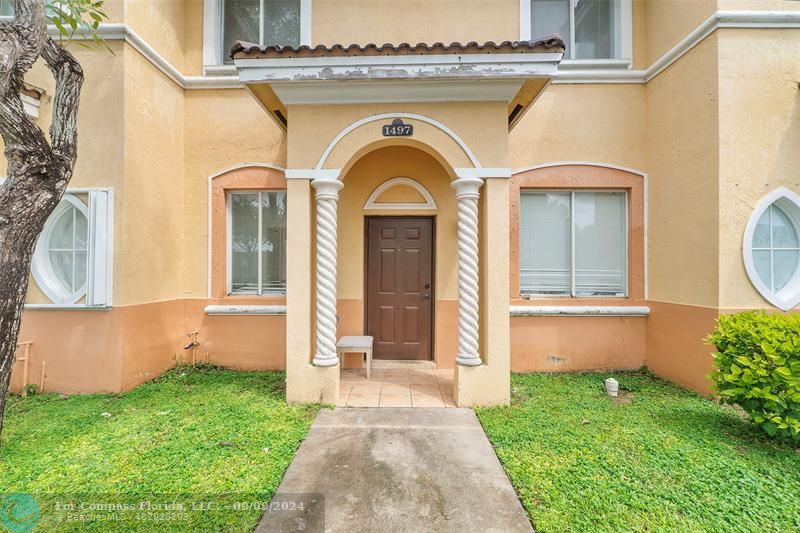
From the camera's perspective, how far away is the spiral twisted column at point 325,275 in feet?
14.7

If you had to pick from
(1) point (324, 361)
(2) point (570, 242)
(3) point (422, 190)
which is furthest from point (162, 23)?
(2) point (570, 242)

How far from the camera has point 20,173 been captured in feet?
9.96

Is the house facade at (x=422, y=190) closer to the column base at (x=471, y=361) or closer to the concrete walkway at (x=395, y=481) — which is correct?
the column base at (x=471, y=361)

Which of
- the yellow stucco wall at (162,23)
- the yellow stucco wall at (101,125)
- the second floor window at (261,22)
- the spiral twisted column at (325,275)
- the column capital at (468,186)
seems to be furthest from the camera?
the second floor window at (261,22)

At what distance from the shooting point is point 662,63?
18.1 feet

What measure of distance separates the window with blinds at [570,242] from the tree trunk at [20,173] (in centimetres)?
590

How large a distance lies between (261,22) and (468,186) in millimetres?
5007

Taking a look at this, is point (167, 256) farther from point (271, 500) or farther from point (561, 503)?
point (561, 503)

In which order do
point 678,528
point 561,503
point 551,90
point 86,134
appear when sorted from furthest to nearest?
point 551,90
point 86,134
point 561,503
point 678,528

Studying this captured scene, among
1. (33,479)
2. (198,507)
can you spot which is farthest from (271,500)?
(33,479)

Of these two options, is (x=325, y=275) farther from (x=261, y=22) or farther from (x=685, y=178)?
(x=685, y=178)

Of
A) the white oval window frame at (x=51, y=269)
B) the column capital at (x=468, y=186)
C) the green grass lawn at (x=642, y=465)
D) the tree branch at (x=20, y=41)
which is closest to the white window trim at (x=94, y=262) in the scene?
the white oval window frame at (x=51, y=269)

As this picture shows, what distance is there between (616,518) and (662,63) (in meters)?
6.25

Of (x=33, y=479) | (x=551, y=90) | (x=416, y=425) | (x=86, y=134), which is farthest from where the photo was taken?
(x=551, y=90)
